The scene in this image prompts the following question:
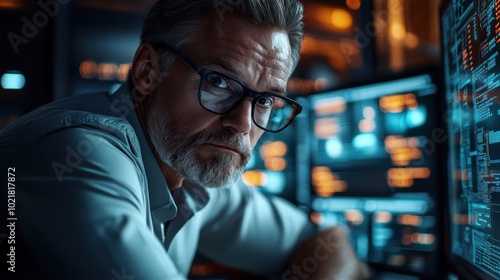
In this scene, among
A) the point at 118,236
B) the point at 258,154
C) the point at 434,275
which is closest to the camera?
the point at 118,236

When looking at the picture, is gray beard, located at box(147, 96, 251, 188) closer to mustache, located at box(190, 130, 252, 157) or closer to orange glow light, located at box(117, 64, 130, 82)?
mustache, located at box(190, 130, 252, 157)

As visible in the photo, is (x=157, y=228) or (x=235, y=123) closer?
(x=235, y=123)

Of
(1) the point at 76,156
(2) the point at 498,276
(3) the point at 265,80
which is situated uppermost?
(3) the point at 265,80

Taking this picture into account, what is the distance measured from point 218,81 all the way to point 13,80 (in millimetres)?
1184

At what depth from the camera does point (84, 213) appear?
1.99ft

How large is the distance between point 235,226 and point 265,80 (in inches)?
19.6

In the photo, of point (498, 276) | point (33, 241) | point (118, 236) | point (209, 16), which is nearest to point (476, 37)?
point (498, 276)

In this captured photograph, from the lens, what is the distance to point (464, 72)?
82cm

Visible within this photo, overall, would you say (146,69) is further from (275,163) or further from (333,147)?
(275,163)

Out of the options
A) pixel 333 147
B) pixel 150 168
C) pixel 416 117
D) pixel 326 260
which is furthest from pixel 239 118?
pixel 333 147

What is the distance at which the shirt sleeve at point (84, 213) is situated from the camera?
60 cm

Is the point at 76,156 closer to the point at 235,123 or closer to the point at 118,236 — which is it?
the point at 118,236

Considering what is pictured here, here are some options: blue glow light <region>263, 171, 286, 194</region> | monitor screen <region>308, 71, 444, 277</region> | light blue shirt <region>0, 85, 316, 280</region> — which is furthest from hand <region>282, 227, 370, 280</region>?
blue glow light <region>263, 171, 286, 194</region>

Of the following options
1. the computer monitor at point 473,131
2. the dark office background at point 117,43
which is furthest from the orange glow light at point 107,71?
the computer monitor at point 473,131
